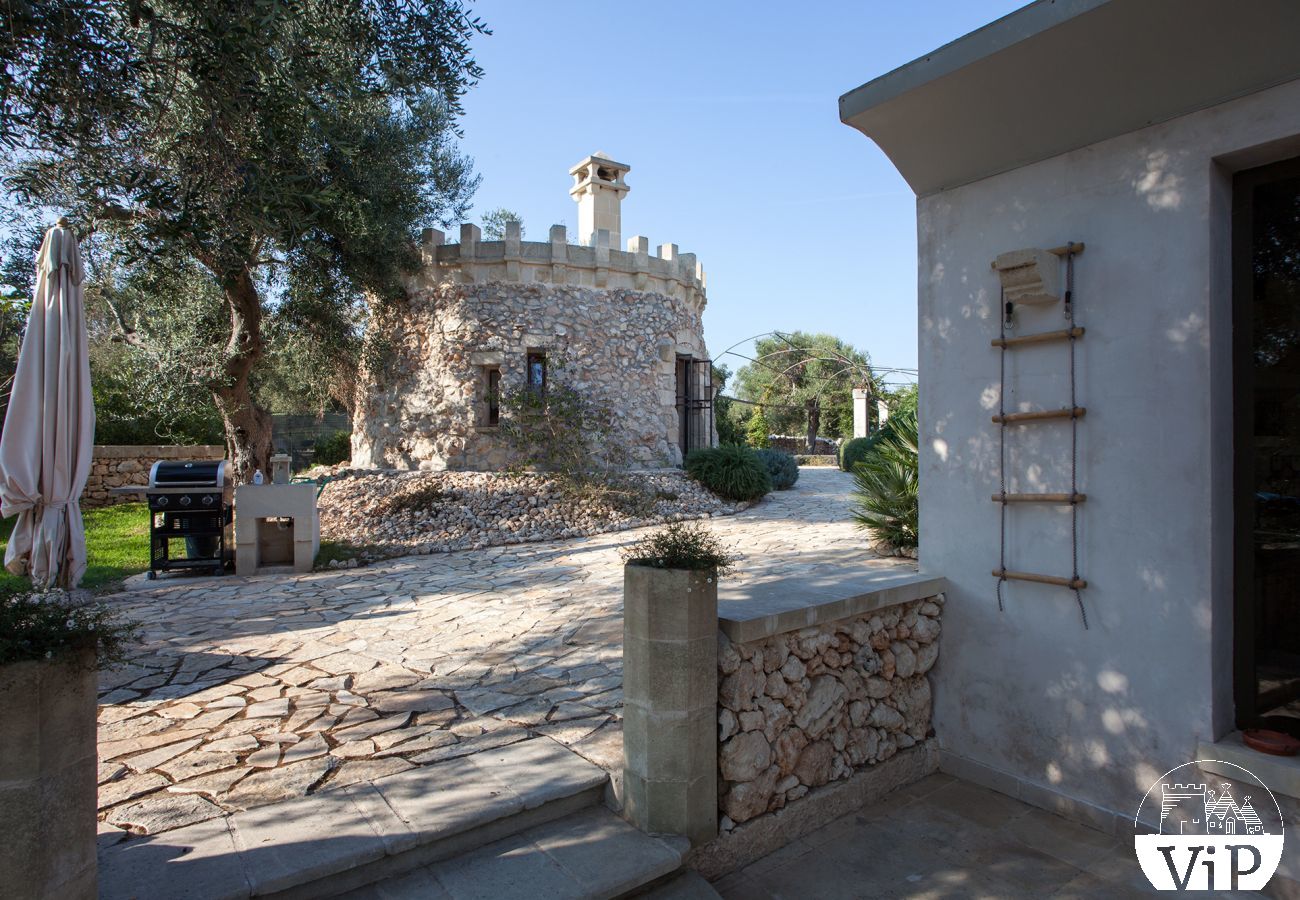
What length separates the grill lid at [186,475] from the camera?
7.06 meters

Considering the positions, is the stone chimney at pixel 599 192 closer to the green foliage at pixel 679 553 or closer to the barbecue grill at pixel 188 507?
the barbecue grill at pixel 188 507

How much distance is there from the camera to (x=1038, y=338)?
3531mm

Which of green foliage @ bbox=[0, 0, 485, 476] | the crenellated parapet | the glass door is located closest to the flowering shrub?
green foliage @ bbox=[0, 0, 485, 476]

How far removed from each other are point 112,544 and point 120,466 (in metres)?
5.30

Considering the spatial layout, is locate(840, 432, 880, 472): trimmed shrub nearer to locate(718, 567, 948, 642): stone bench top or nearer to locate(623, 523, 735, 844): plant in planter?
locate(718, 567, 948, 642): stone bench top

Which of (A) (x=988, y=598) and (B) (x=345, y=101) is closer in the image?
(A) (x=988, y=598)

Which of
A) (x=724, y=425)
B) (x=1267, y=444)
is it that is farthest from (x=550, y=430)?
(x=724, y=425)

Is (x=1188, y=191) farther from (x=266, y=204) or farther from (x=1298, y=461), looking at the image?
(x=266, y=204)

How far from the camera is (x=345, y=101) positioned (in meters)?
5.68

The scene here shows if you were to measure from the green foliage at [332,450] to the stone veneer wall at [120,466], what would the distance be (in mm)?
3643

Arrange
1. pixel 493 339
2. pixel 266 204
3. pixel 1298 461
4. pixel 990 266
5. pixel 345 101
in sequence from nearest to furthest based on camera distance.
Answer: pixel 1298 461, pixel 990 266, pixel 266 204, pixel 345 101, pixel 493 339

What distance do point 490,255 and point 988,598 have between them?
10.7m

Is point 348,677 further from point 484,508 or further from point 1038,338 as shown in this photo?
point 484,508

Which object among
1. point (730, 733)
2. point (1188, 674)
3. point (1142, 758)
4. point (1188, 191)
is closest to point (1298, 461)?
point (1188, 674)
